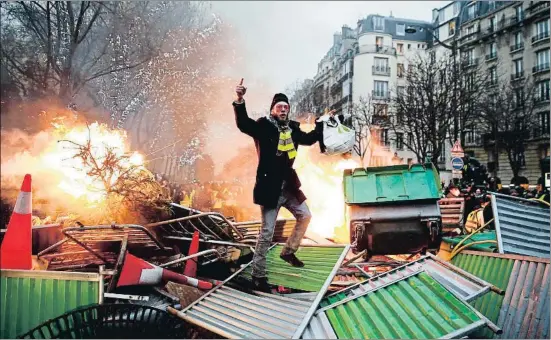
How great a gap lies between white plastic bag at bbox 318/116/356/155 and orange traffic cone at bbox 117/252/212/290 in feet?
5.73

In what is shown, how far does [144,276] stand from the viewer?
3.32 m

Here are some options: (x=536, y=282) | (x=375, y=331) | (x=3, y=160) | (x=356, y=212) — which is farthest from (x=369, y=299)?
(x=3, y=160)

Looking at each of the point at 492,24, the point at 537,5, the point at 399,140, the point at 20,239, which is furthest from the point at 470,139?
the point at 20,239

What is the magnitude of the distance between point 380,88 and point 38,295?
20.8m

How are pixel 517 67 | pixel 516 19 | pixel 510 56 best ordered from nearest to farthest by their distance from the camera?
1. pixel 516 19
2. pixel 517 67
3. pixel 510 56

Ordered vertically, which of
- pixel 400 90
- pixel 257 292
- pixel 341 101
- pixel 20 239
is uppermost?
pixel 400 90

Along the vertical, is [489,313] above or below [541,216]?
below

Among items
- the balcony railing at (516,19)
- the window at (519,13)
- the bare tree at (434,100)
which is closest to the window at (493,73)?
the balcony railing at (516,19)

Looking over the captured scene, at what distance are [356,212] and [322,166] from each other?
401 cm

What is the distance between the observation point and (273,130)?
11.7ft

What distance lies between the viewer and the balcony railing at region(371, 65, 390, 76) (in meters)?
18.8

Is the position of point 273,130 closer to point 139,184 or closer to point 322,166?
point 139,184

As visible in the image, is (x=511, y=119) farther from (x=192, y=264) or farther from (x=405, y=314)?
(x=192, y=264)

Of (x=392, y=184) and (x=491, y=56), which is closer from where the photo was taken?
(x=392, y=184)
